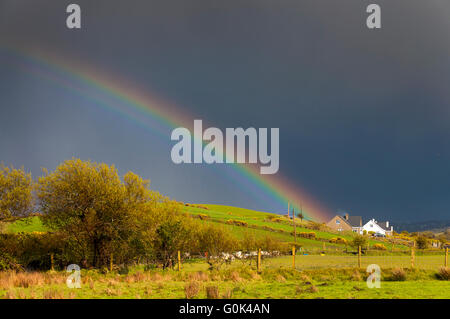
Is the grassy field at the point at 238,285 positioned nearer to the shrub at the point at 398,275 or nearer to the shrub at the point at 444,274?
the shrub at the point at 398,275

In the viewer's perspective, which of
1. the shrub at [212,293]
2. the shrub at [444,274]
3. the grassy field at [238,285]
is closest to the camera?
the shrub at [212,293]

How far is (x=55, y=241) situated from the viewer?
29.0 m

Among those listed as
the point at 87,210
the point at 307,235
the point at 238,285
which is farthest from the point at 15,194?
the point at 307,235

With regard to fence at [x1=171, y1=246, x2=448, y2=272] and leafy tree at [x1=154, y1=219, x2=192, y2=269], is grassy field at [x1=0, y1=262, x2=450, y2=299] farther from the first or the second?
leafy tree at [x1=154, y1=219, x2=192, y2=269]

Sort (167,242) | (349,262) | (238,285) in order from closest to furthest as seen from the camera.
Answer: (238,285), (167,242), (349,262)

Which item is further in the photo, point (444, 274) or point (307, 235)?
point (307, 235)

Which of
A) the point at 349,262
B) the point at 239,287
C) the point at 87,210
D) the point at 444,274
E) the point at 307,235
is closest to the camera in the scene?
the point at 239,287

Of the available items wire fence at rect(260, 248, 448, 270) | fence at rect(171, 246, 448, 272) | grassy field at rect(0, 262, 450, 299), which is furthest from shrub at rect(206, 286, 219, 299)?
wire fence at rect(260, 248, 448, 270)

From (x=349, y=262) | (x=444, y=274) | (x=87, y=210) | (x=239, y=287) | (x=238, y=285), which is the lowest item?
(x=349, y=262)

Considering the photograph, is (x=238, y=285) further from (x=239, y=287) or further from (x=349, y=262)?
(x=349, y=262)

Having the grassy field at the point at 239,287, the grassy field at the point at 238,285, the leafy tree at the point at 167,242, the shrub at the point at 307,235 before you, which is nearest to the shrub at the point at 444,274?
the grassy field at the point at 238,285

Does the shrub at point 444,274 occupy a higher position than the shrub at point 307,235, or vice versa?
the shrub at point 444,274
